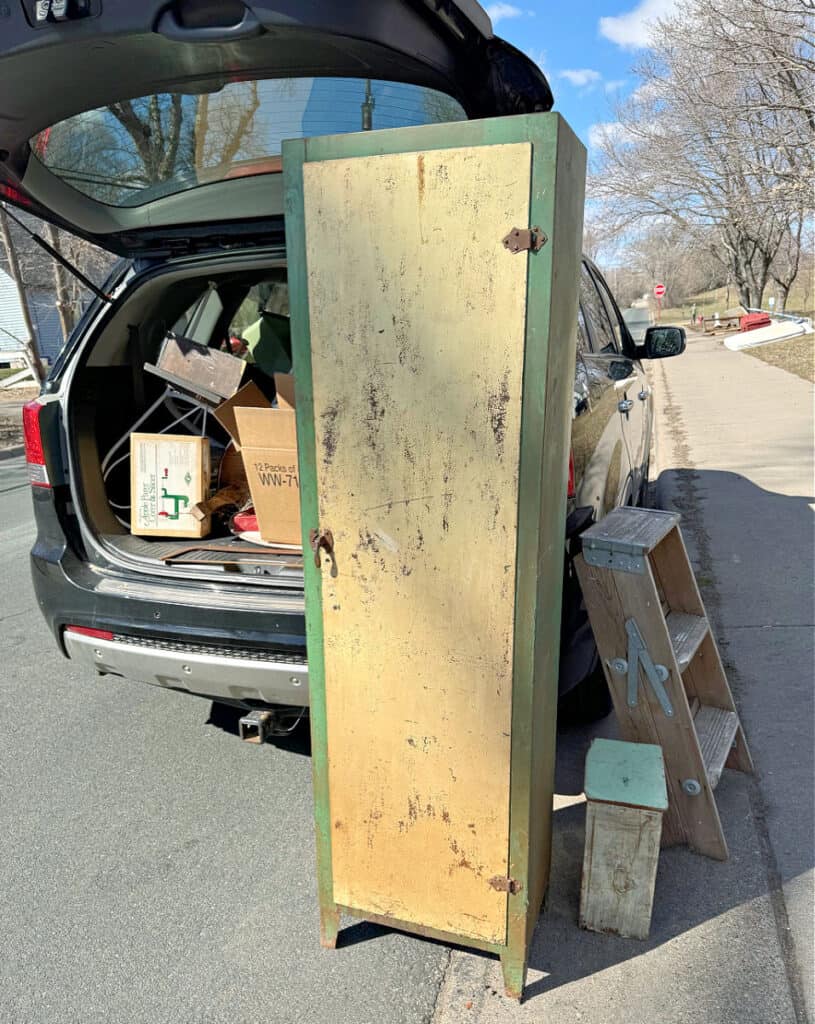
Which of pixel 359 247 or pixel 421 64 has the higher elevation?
pixel 421 64

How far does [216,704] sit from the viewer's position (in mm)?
3672

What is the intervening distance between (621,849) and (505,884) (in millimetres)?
397

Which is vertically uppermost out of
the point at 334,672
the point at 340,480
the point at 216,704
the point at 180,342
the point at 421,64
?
the point at 421,64

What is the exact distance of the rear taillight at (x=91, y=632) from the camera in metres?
2.80

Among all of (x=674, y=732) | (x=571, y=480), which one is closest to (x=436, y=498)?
(x=571, y=480)

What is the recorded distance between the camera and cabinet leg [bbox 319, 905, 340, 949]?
87.0 inches

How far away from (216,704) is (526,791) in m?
2.12

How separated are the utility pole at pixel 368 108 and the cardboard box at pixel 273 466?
96 centimetres

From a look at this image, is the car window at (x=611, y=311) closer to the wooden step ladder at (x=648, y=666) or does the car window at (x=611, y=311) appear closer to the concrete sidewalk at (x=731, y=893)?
the concrete sidewalk at (x=731, y=893)

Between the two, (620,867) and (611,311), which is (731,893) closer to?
(620,867)

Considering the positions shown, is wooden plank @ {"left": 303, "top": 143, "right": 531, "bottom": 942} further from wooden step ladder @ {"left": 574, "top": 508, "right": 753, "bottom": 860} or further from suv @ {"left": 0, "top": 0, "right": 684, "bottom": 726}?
wooden step ladder @ {"left": 574, "top": 508, "right": 753, "bottom": 860}

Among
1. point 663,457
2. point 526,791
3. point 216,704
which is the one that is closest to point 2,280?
point 663,457

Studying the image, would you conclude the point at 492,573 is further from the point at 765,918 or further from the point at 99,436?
the point at 99,436

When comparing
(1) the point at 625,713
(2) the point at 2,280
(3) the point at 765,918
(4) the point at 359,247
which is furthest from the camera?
(2) the point at 2,280
